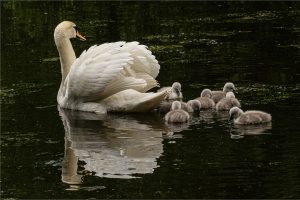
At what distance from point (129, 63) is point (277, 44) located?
198 inches

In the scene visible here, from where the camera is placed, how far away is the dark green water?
38.5 ft

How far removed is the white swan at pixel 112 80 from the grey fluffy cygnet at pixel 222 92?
38.3 inches

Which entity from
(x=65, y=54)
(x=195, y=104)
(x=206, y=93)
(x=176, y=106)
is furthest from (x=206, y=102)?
(x=65, y=54)

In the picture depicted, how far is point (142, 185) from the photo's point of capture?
38.2ft

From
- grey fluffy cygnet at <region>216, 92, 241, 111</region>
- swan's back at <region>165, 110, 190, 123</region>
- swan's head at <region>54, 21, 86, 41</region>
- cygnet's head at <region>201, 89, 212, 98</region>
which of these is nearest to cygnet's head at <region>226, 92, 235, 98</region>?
grey fluffy cygnet at <region>216, 92, 241, 111</region>

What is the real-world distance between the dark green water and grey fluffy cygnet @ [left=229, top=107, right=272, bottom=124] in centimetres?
14

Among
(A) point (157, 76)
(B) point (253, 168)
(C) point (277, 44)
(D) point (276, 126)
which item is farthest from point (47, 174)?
(C) point (277, 44)

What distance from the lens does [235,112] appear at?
1452 centimetres

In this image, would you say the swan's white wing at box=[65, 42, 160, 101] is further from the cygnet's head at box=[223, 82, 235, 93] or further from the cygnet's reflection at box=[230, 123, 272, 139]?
the cygnet's reflection at box=[230, 123, 272, 139]

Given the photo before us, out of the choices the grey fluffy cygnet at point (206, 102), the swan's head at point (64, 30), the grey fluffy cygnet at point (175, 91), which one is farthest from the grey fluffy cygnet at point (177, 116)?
the swan's head at point (64, 30)

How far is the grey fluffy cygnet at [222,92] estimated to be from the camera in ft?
Result: 52.5

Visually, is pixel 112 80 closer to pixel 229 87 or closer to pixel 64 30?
pixel 229 87

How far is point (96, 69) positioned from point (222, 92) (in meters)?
2.11

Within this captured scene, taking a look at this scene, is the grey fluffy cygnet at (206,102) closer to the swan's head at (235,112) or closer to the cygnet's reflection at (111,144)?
the cygnet's reflection at (111,144)
